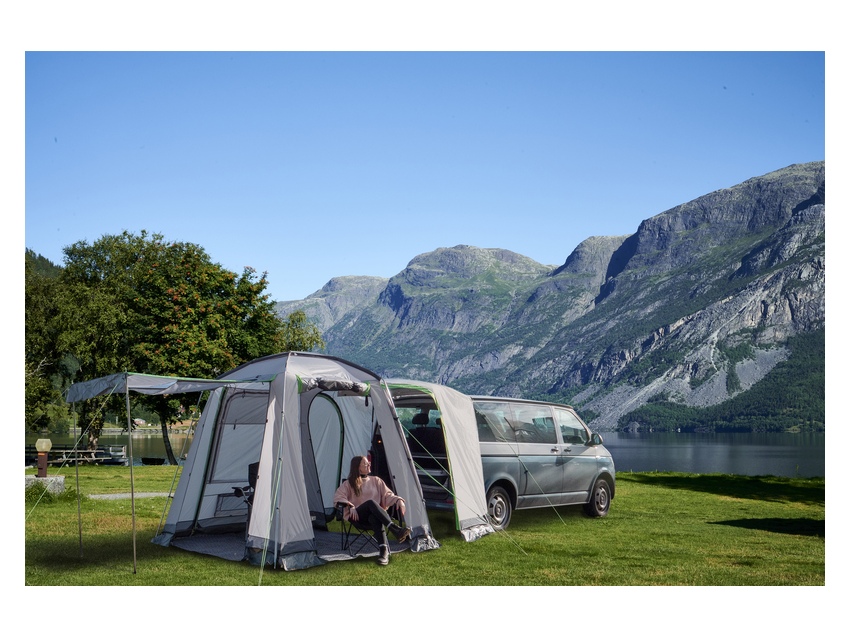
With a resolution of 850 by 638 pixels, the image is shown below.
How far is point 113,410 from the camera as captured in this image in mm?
35219

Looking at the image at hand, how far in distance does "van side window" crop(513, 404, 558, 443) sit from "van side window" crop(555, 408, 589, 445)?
10.9 inches

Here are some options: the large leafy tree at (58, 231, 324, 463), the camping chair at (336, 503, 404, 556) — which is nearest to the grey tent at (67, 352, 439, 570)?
the camping chair at (336, 503, 404, 556)

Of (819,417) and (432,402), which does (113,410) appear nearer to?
(432,402)

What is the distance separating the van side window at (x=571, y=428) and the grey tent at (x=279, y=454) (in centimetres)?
323

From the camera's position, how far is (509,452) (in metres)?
12.2

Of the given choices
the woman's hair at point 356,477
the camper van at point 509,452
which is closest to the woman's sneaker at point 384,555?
the woman's hair at point 356,477

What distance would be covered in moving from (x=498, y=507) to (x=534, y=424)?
5.18ft

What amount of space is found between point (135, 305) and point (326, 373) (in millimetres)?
24208

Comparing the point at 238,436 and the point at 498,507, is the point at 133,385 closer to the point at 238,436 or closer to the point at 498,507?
the point at 238,436

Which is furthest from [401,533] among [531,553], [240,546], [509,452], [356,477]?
[509,452]

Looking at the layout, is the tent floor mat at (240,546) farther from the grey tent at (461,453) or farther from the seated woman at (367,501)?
the grey tent at (461,453)

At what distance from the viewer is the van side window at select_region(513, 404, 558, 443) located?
12.7 m

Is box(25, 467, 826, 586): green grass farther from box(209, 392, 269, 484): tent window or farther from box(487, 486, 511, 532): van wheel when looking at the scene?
box(209, 392, 269, 484): tent window
